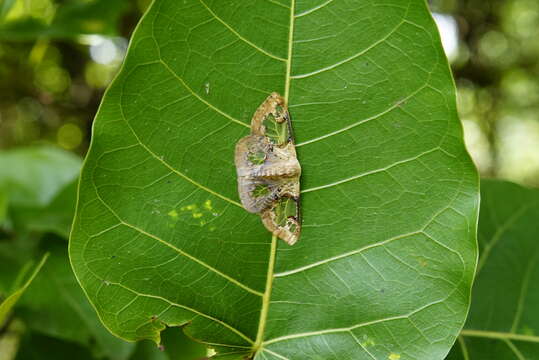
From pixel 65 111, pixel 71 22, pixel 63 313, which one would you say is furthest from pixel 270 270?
pixel 65 111

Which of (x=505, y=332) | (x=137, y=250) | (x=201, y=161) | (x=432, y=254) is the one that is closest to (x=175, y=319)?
(x=137, y=250)

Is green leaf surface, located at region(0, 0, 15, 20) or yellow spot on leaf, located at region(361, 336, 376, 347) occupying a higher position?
green leaf surface, located at region(0, 0, 15, 20)

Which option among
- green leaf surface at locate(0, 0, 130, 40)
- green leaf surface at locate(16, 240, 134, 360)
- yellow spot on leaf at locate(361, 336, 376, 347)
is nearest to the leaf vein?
yellow spot on leaf at locate(361, 336, 376, 347)

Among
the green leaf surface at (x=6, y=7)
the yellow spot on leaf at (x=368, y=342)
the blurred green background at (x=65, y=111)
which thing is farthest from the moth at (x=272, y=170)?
the green leaf surface at (x=6, y=7)

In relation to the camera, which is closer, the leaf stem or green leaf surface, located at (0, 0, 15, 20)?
the leaf stem

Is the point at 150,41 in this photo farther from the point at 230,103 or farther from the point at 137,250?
the point at 137,250

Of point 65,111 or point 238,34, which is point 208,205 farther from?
point 65,111

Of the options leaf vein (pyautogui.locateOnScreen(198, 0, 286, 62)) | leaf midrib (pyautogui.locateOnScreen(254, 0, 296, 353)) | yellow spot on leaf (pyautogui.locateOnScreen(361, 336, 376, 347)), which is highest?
leaf vein (pyautogui.locateOnScreen(198, 0, 286, 62))

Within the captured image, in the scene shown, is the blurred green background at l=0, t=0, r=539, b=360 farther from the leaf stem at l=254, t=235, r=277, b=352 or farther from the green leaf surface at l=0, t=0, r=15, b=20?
the leaf stem at l=254, t=235, r=277, b=352
